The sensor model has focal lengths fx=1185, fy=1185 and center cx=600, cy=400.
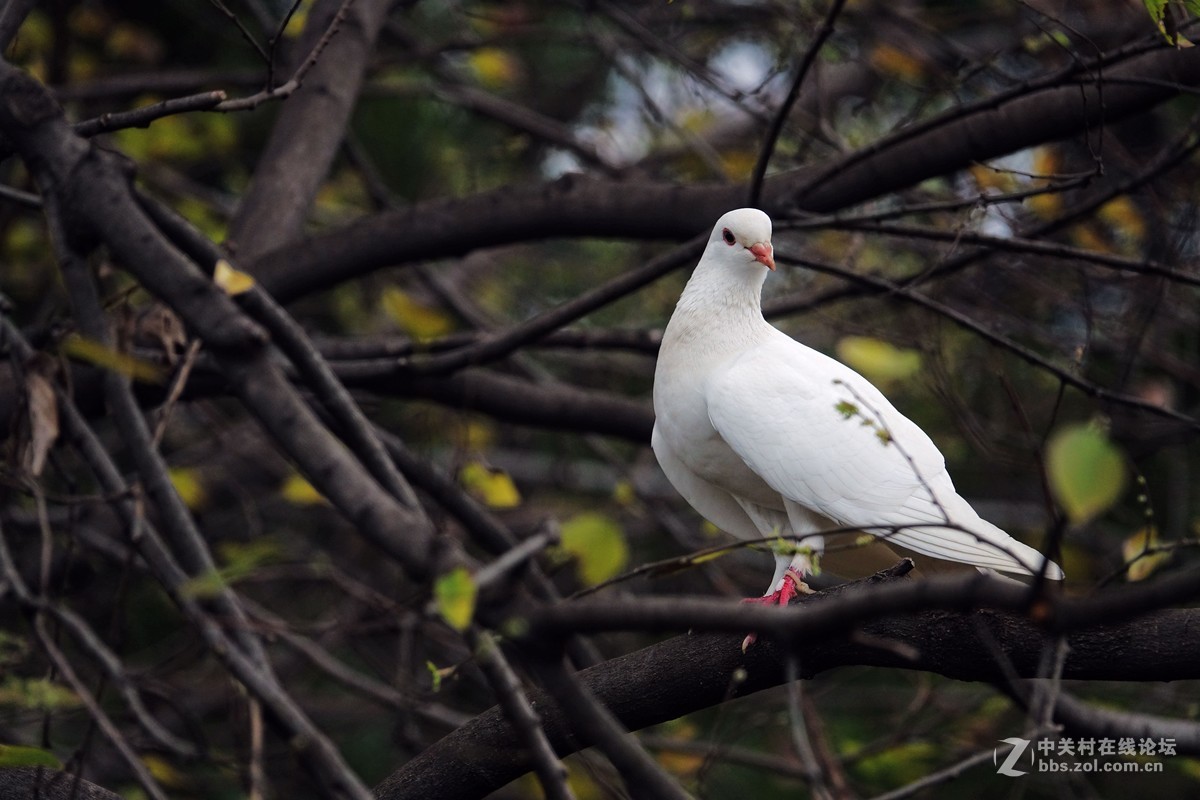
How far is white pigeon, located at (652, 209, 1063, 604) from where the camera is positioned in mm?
3090

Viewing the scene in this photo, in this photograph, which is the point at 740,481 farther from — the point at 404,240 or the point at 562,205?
the point at 404,240

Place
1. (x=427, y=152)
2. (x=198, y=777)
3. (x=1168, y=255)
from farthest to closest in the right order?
(x=427, y=152) < (x=198, y=777) < (x=1168, y=255)

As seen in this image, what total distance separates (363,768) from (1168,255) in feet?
14.3

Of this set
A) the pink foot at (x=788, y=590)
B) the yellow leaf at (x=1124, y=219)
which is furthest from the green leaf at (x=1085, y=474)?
the yellow leaf at (x=1124, y=219)

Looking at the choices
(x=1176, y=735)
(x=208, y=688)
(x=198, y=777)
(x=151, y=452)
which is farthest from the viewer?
(x=208, y=688)

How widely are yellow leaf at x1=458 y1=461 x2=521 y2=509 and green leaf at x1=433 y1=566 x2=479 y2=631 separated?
2.50 m

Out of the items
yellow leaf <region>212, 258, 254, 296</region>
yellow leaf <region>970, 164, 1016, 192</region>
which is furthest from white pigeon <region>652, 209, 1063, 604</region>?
yellow leaf <region>970, 164, 1016, 192</region>

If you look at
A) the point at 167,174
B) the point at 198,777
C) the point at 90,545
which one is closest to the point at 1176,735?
the point at 90,545

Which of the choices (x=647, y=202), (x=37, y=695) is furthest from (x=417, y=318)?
(x=37, y=695)

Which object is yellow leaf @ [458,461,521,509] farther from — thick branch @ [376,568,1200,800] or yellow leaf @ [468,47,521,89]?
yellow leaf @ [468,47,521,89]

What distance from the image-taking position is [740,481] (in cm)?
337

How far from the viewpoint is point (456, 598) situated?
1539 mm

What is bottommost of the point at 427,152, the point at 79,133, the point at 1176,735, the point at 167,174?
the point at 1176,735

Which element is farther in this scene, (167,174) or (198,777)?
(167,174)
